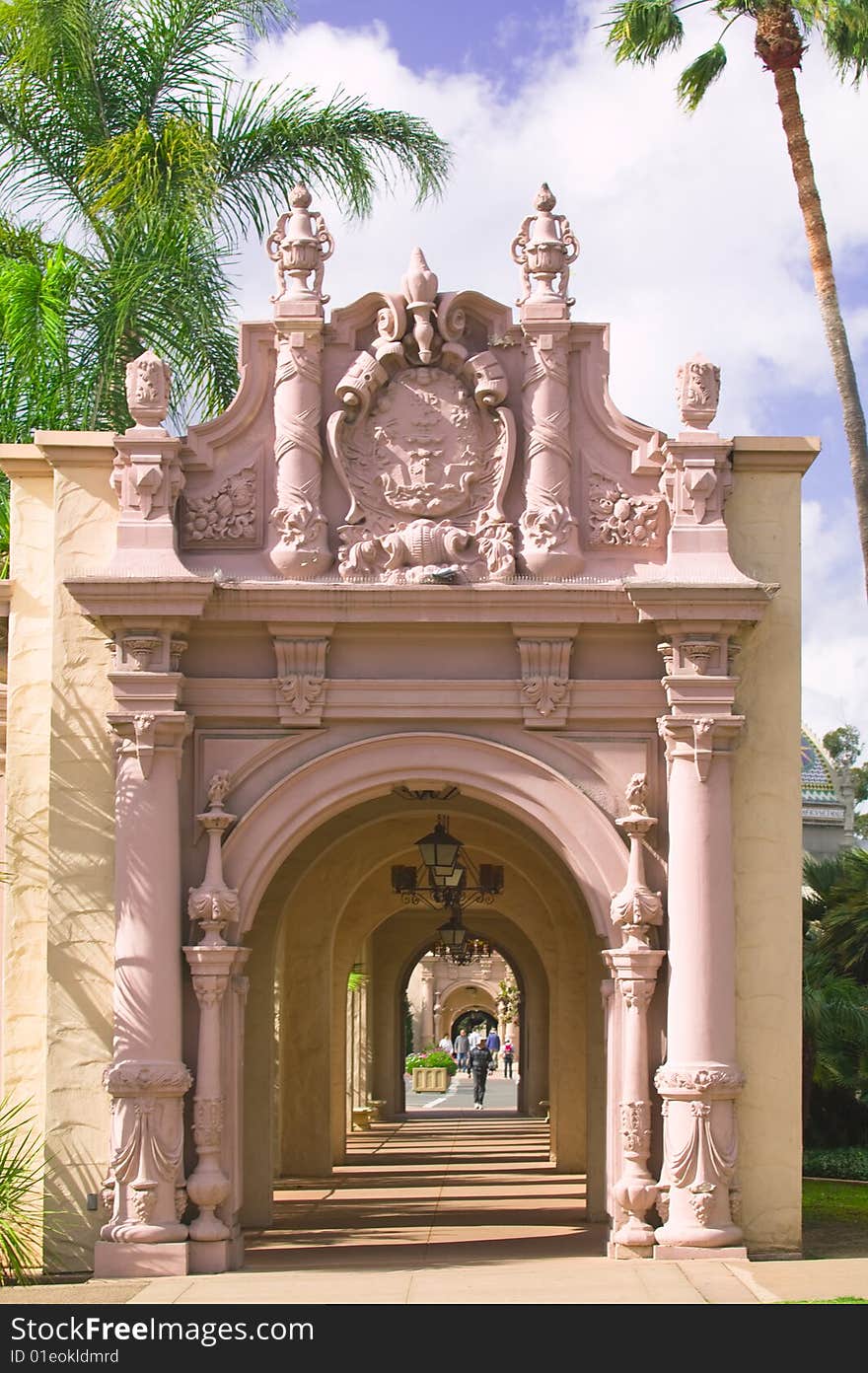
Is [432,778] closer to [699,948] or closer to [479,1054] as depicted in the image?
[699,948]

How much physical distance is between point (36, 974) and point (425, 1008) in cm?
5666

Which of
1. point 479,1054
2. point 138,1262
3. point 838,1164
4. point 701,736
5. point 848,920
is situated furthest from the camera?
point 479,1054

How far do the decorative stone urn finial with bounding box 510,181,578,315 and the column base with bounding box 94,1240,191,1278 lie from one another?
272 inches

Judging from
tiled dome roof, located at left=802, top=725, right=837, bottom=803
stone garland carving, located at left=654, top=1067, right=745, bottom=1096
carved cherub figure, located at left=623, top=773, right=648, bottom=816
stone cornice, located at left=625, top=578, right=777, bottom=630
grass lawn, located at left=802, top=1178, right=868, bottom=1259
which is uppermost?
tiled dome roof, located at left=802, top=725, right=837, bottom=803

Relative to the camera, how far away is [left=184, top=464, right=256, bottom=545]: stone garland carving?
14430 mm

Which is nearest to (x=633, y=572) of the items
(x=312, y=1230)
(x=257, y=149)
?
(x=312, y=1230)

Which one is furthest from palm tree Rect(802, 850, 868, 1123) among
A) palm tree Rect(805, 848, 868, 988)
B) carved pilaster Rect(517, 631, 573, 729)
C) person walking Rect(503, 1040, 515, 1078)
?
person walking Rect(503, 1040, 515, 1078)

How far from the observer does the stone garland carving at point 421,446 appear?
14.3 metres

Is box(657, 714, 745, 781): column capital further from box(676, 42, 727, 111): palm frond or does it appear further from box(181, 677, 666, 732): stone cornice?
box(676, 42, 727, 111): palm frond

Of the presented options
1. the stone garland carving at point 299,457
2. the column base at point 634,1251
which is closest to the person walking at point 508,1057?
the column base at point 634,1251

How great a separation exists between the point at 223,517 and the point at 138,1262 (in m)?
5.06

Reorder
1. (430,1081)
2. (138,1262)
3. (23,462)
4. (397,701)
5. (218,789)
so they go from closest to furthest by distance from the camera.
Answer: (138,1262) → (218,789) → (397,701) → (23,462) → (430,1081)

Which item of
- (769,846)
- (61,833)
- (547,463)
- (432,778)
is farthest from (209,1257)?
(547,463)

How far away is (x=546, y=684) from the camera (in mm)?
14211
